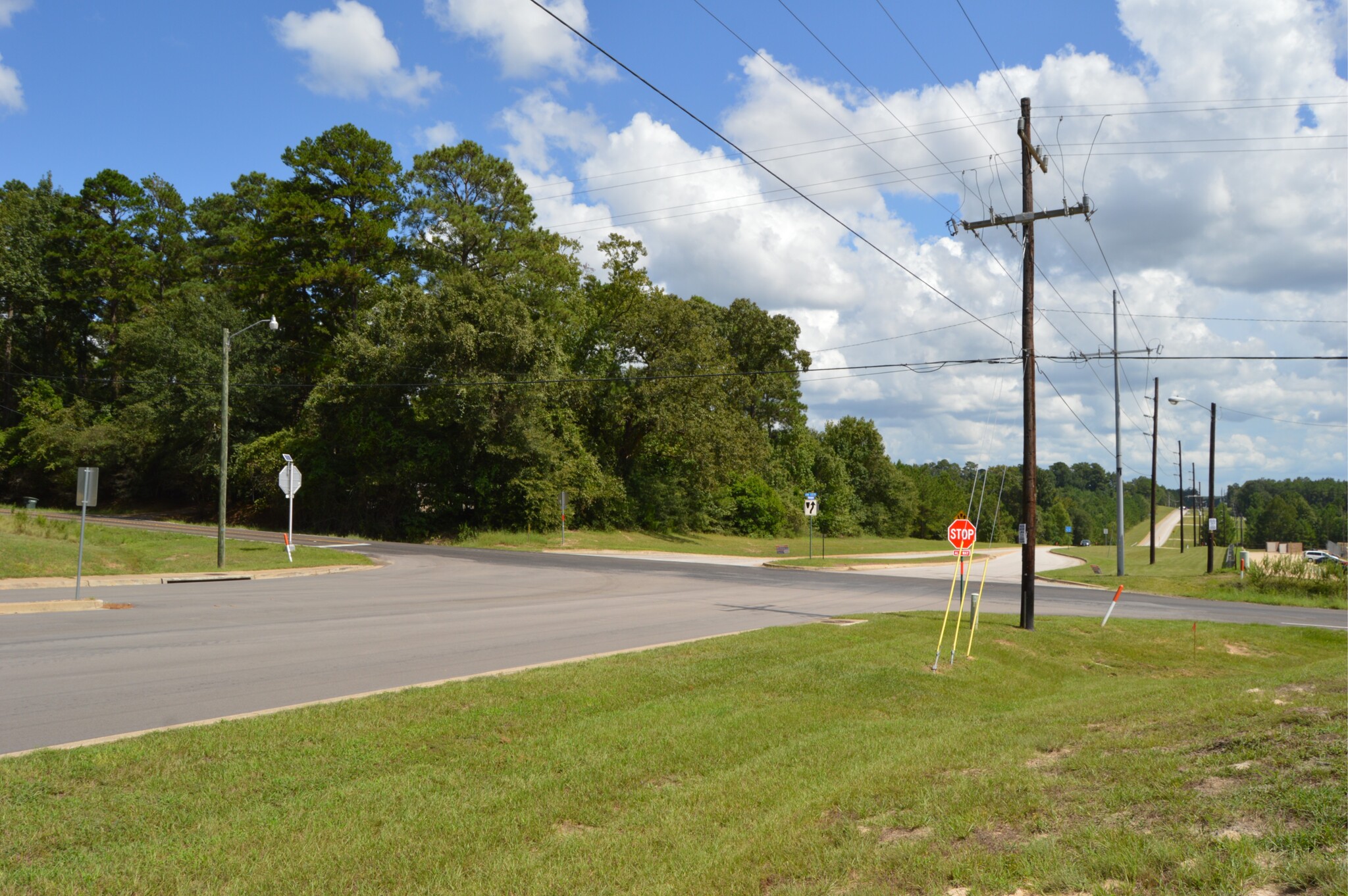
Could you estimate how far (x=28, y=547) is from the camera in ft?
76.7

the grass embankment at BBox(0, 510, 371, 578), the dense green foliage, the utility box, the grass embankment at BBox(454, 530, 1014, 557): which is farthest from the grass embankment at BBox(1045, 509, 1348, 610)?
the dense green foliage

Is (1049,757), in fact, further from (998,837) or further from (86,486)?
(86,486)

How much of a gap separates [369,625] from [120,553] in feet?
52.1

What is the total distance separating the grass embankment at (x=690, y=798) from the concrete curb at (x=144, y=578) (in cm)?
1683

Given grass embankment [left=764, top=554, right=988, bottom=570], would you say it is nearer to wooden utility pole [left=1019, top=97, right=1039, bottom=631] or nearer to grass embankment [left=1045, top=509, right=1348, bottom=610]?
grass embankment [left=1045, top=509, right=1348, bottom=610]

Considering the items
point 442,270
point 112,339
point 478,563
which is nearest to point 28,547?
point 478,563

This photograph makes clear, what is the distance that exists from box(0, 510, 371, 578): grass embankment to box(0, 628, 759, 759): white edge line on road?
1697 centimetres

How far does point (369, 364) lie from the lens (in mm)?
47125

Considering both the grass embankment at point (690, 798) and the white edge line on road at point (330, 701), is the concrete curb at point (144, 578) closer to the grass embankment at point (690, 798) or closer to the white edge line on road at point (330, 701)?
the white edge line on road at point (330, 701)

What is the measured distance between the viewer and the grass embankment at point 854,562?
38594 mm

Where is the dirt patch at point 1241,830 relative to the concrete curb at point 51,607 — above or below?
above

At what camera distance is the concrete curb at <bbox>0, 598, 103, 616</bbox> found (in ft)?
53.2

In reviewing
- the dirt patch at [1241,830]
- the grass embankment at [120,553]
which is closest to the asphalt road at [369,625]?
the grass embankment at [120,553]

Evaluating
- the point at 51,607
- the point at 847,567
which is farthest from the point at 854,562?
the point at 51,607
